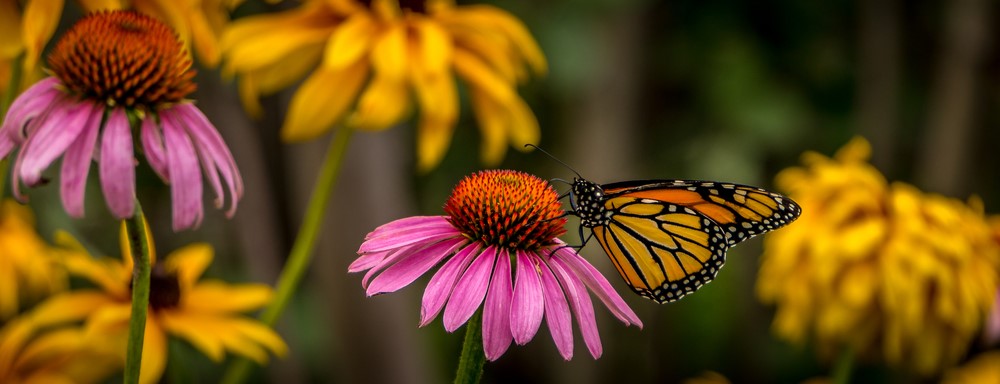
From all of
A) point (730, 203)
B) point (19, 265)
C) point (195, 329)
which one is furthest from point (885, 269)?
point (19, 265)

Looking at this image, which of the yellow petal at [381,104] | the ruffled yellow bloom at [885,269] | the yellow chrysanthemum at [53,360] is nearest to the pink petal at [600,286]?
the yellow petal at [381,104]

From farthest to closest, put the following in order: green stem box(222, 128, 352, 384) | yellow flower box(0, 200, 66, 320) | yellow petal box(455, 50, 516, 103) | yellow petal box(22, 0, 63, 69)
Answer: yellow flower box(0, 200, 66, 320)
yellow petal box(455, 50, 516, 103)
green stem box(222, 128, 352, 384)
yellow petal box(22, 0, 63, 69)

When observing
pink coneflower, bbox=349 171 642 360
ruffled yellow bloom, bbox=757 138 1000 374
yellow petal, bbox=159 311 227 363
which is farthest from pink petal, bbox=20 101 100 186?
ruffled yellow bloom, bbox=757 138 1000 374

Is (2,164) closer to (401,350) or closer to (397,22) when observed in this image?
(397,22)

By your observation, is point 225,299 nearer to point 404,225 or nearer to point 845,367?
point 404,225

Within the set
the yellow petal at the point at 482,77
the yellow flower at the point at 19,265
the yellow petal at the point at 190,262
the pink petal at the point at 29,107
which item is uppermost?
the pink petal at the point at 29,107

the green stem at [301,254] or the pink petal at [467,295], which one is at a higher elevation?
the pink petal at [467,295]

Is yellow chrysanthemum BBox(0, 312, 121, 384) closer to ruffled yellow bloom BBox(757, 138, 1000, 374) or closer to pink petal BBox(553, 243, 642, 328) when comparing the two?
pink petal BBox(553, 243, 642, 328)

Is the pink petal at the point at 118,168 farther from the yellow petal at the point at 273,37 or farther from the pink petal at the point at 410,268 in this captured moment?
the yellow petal at the point at 273,37
